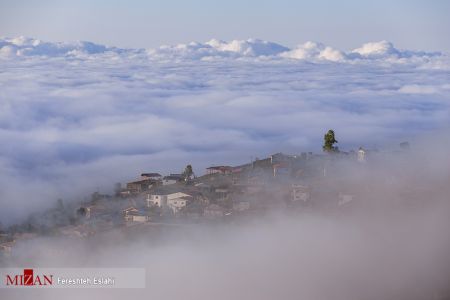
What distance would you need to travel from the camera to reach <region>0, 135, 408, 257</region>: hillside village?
1433 centimetres

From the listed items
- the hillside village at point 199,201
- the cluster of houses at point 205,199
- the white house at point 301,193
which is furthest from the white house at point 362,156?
the white house at point 301,193

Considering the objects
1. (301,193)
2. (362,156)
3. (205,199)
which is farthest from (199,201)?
(362,156)

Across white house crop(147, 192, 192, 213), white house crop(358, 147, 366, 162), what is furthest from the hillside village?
white house crop(358, 147, 366, 162)

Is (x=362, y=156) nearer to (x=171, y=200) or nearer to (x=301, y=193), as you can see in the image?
(x=301, y=193)

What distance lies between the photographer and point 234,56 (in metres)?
91.7

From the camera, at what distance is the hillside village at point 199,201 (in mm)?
14328

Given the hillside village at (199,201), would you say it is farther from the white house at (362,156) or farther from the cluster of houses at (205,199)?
the white house at (362,156)

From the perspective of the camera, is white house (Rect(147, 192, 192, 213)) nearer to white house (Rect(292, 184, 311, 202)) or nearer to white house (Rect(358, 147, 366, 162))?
white house (Rect(292, 184, 311, 202))

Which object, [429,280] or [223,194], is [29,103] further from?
[429,280]

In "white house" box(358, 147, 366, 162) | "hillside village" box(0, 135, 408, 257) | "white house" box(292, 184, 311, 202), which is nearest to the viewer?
"hillside village" box(0, 135, 408, 257)

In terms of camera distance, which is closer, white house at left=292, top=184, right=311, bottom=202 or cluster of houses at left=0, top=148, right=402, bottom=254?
cluster of houses at left=0, top=148, right=402, bottom=254

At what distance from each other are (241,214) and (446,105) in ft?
103

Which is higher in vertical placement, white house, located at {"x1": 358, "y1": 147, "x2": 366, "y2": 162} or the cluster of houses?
white house, located at {"x1": 358, "y1": 147, "x2": 366, "y2": 162}

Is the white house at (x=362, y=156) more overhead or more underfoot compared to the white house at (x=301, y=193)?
more overhead
